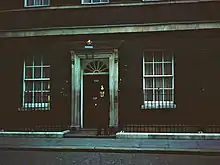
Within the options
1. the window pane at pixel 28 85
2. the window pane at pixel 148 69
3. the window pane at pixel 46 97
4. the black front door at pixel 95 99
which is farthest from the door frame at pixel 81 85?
the window pane at pixel 28 85

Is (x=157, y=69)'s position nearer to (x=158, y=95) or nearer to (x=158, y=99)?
(x=158, y=95)

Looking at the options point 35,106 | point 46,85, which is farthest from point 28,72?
point 35,106

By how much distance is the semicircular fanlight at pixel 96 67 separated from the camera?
15.2m

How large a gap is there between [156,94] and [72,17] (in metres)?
5.09

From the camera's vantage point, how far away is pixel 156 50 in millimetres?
14750

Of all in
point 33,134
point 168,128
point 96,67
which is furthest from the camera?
point 96,67

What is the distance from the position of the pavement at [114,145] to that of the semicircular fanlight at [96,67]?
3.73 meters

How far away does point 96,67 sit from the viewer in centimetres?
1531

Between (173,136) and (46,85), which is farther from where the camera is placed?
(46,85)

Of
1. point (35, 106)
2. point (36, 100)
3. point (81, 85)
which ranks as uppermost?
point (81, 85)

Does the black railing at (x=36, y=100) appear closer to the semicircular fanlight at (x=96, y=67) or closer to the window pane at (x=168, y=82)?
the semicircular fanlight at (x=96, y=67)

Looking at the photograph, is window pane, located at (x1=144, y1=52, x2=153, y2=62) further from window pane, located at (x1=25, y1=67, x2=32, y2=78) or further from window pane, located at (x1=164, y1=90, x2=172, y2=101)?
window pane, located at (x1=25, y1=67, x2=32, y2=78)

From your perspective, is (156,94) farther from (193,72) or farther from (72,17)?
(72,17)

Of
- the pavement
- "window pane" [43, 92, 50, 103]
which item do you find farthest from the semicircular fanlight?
the pavement
